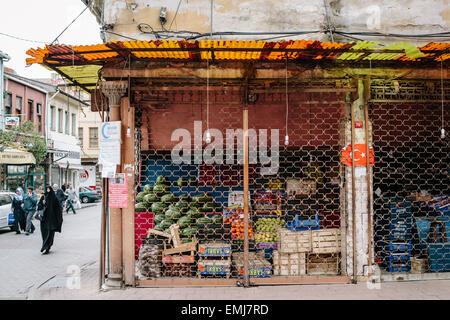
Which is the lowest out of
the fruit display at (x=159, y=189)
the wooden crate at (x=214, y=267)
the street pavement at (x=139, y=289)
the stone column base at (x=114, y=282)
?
the street pavement at (x=139, y=289)

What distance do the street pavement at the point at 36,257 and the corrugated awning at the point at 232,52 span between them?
14.3 ft

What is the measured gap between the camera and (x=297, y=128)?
8289 millimetres

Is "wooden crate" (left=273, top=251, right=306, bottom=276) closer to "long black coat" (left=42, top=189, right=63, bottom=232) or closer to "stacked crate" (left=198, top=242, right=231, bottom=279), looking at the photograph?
"stacked crate" (left=198, top=242, right=231, bottom=279)

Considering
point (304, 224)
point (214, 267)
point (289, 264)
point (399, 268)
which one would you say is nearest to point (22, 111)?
point (214, 267)

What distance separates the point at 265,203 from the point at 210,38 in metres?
3.64

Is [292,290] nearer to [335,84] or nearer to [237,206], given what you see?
[237,206]

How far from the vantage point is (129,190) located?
709cm

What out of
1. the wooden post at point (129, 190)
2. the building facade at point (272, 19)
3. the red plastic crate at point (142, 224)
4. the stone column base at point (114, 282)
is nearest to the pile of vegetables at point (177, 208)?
the red plastic crate at point (142, 224)

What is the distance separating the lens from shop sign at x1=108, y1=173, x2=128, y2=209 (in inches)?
277

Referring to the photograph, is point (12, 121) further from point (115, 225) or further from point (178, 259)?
point (178, 259)

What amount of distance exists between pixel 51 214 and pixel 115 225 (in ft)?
16.7

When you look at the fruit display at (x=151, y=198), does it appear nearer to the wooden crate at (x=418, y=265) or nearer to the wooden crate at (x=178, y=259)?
the wooden crate at (x=178, y=259)

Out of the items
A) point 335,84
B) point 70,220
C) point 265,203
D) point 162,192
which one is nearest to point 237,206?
point 265,203

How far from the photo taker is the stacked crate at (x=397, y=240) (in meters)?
7.74
